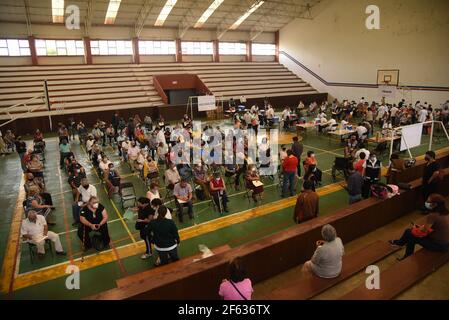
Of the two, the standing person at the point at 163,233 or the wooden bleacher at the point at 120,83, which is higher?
the wooden bleacher at the point at 120,83

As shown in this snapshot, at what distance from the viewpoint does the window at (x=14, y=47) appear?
27.6 meters

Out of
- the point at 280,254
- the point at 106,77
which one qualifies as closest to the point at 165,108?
the point at 106,77

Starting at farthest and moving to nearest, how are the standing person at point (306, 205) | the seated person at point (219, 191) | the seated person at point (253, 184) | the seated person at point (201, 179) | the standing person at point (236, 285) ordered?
the seated person at point (201, 179) < the seated person at point (253, 184) < the seated person at point (219, 191) < the standing person at point (306, 205) < the standing person at point (236, 285)

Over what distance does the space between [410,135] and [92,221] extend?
37.0 ft

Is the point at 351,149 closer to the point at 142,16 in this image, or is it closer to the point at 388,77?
the point at 388,77

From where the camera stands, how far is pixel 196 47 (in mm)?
36688

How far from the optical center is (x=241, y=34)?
39.0 meters

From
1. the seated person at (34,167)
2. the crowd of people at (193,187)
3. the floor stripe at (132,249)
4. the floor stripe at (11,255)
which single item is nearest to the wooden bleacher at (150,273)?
the crowd of people at (193,187)

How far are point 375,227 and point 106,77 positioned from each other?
93.4ft

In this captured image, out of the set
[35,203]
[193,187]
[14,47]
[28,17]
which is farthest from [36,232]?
[14,47]

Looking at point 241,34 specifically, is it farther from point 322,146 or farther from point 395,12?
point 322,146

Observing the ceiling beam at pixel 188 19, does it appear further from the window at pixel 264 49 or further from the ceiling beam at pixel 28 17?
the ceiling beam at pixel 28 17

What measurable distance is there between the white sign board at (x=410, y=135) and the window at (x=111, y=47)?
28560 millimetres

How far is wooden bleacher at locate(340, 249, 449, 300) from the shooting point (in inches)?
193
